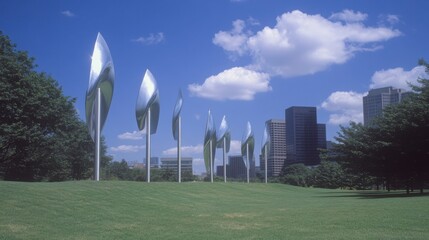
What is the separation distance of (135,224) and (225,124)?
3616 cm

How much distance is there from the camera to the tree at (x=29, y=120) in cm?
3225

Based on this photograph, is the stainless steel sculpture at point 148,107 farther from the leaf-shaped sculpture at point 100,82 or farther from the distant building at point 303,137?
the distant building at point 303,137

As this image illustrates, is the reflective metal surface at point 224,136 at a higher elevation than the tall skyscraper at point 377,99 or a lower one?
lower

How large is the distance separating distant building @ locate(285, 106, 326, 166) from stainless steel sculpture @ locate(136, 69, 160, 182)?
86.7 meters

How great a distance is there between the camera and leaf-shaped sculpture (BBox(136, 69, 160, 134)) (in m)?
31.9

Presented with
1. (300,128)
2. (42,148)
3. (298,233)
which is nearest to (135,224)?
(298,233)

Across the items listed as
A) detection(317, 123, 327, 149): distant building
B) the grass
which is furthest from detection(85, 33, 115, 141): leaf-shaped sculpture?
detection(317, 123, 327, 149): distant building

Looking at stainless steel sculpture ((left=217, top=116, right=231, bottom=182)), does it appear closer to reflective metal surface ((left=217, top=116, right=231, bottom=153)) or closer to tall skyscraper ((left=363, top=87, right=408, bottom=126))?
reflective metal surface ((left=217, top=116, right=231, bottom=153))

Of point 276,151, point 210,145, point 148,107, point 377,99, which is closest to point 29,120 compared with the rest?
point 148,107

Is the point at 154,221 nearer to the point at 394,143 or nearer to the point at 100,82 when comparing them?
the point at 100,82

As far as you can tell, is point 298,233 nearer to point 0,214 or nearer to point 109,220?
point 109,220

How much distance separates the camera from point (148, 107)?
1275 inches

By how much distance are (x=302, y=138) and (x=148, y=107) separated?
89679 millimetres

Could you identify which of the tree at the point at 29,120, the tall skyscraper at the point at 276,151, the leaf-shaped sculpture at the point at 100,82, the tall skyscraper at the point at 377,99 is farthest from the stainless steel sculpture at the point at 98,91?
the tall skyscraper at the point at 276,151
